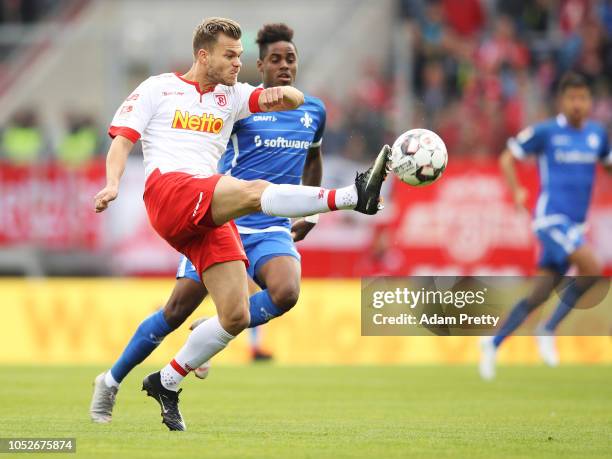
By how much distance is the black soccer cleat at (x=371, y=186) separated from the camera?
6469 millimetres

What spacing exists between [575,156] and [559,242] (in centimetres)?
97

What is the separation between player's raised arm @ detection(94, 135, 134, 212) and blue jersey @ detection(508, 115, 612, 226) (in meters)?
6.44

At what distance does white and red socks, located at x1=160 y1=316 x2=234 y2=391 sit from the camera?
7.21 meters

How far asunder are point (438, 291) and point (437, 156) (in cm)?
207

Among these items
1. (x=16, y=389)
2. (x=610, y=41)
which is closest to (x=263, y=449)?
(x=16, y=389)

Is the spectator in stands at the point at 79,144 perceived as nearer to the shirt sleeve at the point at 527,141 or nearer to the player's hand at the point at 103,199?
the shirt sleeve at the point at 527,141

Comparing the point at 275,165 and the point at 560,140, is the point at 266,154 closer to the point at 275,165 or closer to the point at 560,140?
the point at 275,165

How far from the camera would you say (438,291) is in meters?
8.93

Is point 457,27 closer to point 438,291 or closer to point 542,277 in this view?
point 542,277

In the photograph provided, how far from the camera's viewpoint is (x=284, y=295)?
840 centimetres

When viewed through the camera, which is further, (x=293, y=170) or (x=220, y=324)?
(x=293, y=170)

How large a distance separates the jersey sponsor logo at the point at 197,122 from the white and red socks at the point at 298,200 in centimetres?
96

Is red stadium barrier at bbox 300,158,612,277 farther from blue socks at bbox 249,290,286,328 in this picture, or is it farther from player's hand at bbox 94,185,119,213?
player's hand at bbox 94,185,119,213

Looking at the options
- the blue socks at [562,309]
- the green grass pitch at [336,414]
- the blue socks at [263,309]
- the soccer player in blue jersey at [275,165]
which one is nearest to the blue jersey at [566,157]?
the blue socks at [562,309]
